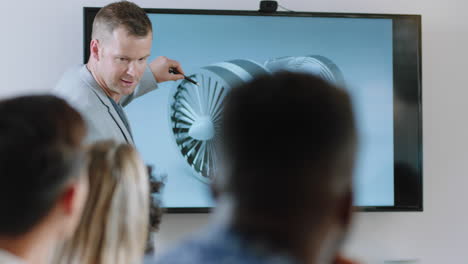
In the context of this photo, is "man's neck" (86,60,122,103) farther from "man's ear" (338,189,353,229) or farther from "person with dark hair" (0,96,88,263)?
"man's ear" (338,189,353,229)

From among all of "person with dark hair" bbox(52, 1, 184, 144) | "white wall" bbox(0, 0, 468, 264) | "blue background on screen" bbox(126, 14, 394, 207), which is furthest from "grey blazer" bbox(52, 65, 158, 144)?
"white wall" bbox(0, 0, 468, 264)

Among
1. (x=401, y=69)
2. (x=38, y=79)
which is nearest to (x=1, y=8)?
(x=38, y=79)

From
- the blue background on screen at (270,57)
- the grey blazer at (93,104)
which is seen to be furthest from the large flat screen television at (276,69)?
the grey blazer at (93,104)

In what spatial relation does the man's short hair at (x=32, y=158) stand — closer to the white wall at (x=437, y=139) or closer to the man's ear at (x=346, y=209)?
the man's ear at (x=346, y=209)

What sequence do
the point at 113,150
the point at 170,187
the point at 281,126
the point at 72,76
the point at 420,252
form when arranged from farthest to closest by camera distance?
the point at 420,252
the point at 170,187
the point at 72,76
the point at 113,150
the point at 281,126

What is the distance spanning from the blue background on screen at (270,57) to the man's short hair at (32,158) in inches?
77.7

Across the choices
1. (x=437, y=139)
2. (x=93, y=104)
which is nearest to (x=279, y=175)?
(x=93, y=104)

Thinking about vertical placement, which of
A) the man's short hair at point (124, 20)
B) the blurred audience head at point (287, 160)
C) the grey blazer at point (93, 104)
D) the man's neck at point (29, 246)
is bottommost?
the man's neck at point (29, 246)

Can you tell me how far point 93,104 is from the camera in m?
2.25

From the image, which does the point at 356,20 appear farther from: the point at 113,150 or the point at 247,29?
the point at 113,150

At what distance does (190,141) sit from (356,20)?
3.46 ft

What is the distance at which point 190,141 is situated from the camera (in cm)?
306

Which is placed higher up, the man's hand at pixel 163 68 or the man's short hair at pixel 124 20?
the man's short hair at pixel 124 20

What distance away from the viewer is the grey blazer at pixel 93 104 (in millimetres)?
2168
